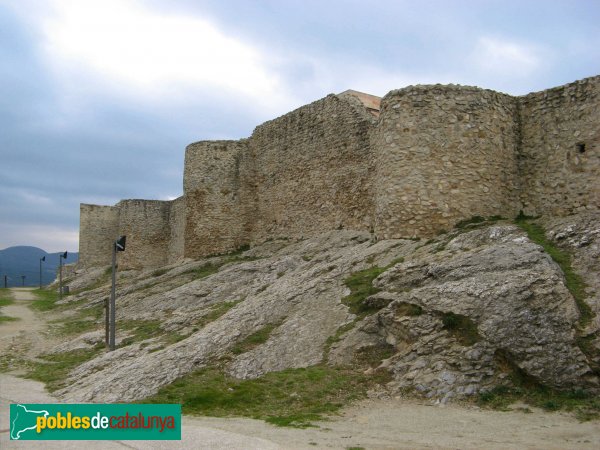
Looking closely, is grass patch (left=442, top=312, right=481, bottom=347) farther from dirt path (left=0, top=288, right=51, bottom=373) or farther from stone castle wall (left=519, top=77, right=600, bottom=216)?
dirt path (left=0, top=288, right=51, bottom=373)

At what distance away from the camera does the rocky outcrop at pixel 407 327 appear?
10.1m

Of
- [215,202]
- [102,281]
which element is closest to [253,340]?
[215,202]

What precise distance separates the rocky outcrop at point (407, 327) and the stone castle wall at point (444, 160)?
108cm

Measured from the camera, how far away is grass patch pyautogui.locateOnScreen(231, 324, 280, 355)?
13111 mm

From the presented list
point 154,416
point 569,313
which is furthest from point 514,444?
point 154,416

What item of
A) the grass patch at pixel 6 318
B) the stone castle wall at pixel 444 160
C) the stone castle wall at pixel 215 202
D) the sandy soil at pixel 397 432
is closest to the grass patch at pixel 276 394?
the sandy soil at pixel 397 432

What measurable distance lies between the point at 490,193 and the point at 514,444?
10.0m

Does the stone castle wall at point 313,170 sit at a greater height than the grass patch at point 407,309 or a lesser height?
greater

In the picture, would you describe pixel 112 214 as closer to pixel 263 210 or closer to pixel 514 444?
pixel 263 210

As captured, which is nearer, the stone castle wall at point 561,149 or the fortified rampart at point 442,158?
the stone castle wall at point 561,149

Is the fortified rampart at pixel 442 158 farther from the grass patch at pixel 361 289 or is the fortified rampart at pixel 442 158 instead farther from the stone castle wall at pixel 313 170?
the grass patch at pixel 361 289

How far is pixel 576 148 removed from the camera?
15.8 meters

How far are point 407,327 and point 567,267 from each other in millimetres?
3380

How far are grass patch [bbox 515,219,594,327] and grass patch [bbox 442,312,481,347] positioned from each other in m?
1.74
